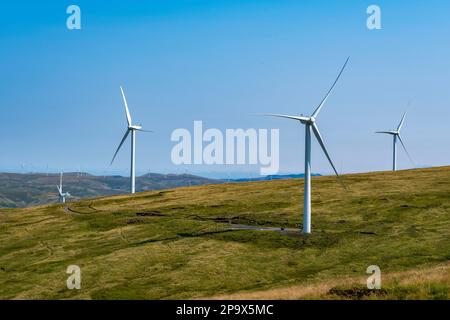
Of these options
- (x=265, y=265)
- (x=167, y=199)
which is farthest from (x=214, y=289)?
(x=167, y=199)

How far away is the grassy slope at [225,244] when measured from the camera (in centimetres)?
6481

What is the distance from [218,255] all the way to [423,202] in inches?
1927

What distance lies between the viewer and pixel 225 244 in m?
79.9

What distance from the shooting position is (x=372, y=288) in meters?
35.2

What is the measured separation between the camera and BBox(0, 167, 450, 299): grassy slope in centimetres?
6481

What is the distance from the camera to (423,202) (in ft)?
338

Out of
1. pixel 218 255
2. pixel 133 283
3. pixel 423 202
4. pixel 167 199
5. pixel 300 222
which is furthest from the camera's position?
pixel 167 199

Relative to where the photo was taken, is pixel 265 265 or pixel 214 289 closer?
pixel 214 289

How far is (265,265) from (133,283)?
681 inches
